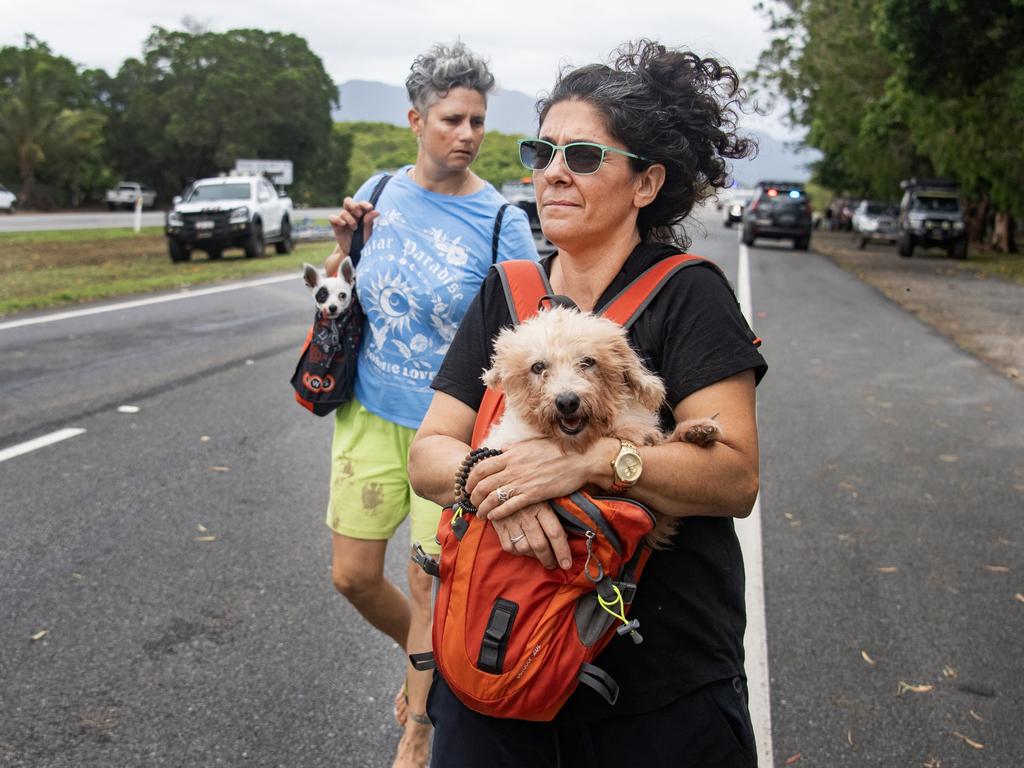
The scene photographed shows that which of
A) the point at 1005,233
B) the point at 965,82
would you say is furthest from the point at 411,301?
the point at 1005,233

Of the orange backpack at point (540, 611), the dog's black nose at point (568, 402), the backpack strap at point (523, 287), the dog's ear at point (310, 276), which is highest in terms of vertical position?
the backpack strap at point (523, 287)

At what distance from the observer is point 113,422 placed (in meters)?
8.12

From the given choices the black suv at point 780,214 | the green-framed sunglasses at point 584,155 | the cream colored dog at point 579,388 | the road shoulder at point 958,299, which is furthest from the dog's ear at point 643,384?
the black suv at point 780,214

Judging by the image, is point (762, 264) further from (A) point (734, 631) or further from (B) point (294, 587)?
(A) point (734, 631)

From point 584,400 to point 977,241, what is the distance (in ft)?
143

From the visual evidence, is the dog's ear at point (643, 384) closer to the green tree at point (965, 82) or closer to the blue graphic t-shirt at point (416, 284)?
the blue graphic t-shirt at point (416, 284)

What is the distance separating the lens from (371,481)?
141 inches

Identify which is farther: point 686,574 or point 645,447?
point 686,574

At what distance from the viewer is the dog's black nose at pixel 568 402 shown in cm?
198

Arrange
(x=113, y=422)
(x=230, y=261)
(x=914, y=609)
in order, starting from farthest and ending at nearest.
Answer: (x=230, y=261), (x=113, y=422), (x=914, y=609)

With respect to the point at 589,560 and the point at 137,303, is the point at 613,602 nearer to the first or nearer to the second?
the point at 589,560

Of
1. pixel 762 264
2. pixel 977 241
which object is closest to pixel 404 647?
pixel 762 264

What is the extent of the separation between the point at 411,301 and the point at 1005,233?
3790 centimetres

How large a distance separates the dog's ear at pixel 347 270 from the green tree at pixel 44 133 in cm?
6099
